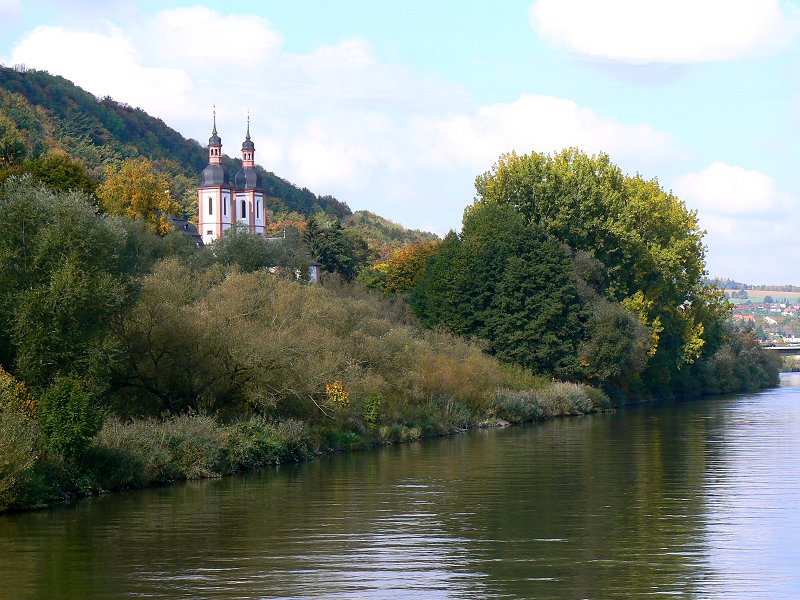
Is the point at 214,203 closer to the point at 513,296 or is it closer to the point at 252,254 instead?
the point at 252,254

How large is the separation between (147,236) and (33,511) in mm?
41652

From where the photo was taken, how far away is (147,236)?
69812 millimetres

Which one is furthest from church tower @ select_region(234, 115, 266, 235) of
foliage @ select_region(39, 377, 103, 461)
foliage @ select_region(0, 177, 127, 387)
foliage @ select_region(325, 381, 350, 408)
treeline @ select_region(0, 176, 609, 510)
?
foliage @ select_region(39, 377, 103, 461)

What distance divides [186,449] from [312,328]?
11.6 metres

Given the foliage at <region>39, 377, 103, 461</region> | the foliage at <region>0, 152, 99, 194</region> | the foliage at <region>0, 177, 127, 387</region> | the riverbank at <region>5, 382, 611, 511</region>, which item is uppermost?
the foliage at <region>0, 152, 99, 194</region>

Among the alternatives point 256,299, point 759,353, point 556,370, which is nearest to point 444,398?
point 256,299

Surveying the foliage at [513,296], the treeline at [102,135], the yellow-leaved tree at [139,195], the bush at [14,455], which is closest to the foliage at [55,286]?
the bush at [14,455]

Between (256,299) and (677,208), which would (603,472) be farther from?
(677,208)

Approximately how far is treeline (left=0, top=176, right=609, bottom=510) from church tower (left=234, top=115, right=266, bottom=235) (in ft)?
325

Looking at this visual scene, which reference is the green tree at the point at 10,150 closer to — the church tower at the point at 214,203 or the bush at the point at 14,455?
the bush at the point at 14,455

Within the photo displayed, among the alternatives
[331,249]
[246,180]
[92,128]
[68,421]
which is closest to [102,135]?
[92,128]

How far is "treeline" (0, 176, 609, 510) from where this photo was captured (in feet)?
105

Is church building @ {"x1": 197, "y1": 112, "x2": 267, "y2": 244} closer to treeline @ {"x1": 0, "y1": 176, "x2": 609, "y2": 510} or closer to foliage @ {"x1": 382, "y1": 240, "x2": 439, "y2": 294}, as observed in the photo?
foliage @ {"x1": 382, "y1": 240, "x2": 439, "y2": 294}

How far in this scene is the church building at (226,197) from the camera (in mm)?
149250
